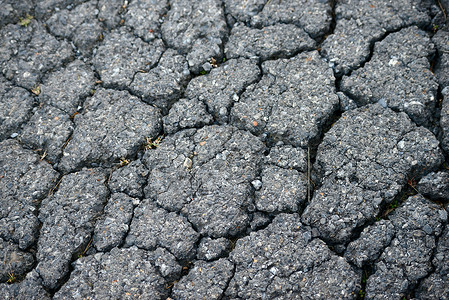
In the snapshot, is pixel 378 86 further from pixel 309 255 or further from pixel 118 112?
pixel 118 112

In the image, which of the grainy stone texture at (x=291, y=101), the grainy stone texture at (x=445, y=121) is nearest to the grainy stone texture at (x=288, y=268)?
the grainy stone texture at (x=291, y=101)

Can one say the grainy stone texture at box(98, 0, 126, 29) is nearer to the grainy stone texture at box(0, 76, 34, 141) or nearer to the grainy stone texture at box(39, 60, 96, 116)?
the grainy stone texture at box(39, 60, 96, 116)

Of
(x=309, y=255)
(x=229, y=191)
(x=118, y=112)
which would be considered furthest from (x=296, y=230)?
(x=118, y=112)

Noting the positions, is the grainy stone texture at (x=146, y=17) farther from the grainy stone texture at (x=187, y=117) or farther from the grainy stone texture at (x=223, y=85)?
the grainy stone texture at (x=187, y=117)

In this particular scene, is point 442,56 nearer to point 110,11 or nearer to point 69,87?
point 110,11

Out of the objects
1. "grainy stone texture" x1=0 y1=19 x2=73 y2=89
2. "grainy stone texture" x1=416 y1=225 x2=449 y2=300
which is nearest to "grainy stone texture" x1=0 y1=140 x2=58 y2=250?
"grainy stone texture" x1=0 y1=19 x2=73 y2=89

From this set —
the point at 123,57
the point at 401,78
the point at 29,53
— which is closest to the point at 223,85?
the point at 123,57
